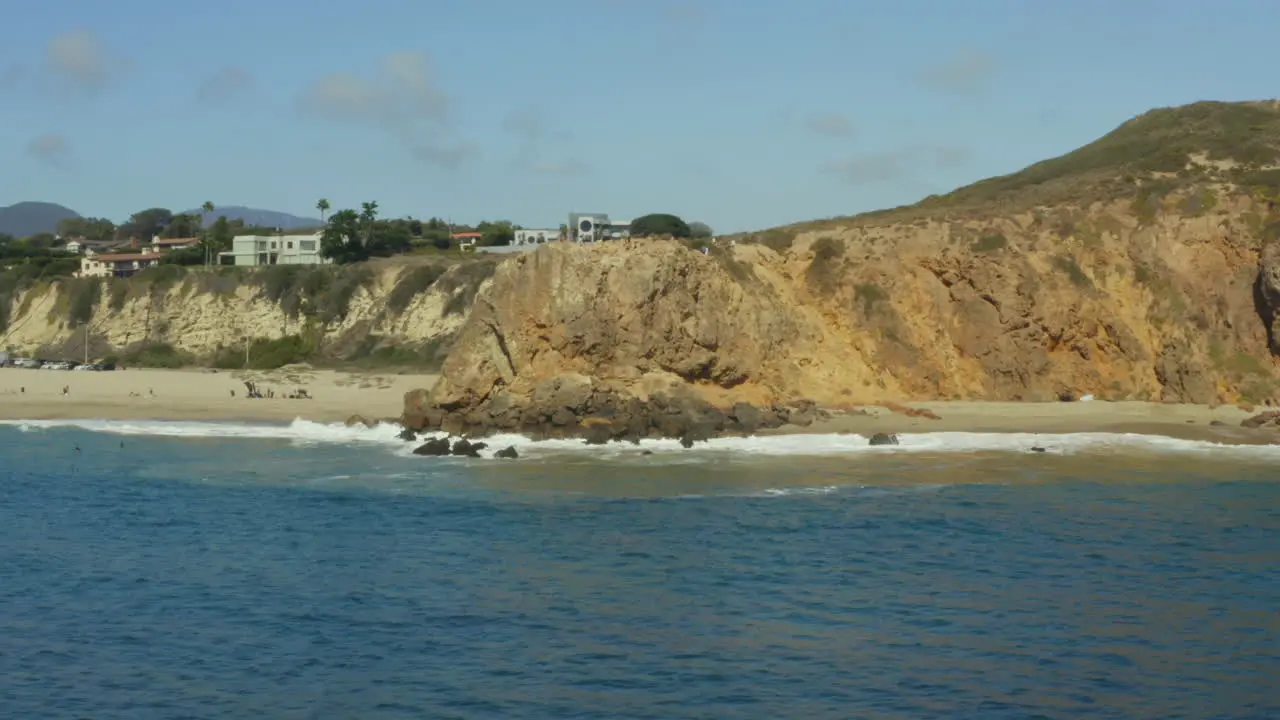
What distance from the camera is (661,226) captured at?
Result: 371 ft

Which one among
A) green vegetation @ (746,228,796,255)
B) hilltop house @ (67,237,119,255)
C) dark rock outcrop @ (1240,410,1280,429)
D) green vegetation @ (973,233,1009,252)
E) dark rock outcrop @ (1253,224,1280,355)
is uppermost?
hilltop house @ (67,237,119,255)

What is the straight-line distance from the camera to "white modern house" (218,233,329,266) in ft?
381

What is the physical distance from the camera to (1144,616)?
2422 cm

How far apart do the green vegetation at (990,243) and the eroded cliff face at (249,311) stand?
3268 cm

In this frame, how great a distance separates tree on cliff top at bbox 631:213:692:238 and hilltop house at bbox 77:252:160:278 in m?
41.6

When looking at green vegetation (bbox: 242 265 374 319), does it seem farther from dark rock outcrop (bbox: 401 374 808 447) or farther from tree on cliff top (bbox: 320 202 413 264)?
dark rock outcrop (bbox: 401 374 808 447)

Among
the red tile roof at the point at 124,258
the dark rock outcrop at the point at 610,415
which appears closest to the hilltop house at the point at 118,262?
the red tile roof at the point at 124,258

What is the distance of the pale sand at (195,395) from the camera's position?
6062 cm

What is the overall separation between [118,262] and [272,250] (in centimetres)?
1729

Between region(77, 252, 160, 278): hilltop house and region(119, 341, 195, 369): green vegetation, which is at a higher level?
region(77, 252, 160, 278): hilltop house

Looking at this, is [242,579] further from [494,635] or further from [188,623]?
[494,635]

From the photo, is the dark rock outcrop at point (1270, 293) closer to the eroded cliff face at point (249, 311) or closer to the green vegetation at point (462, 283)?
the eroded cliff face at point (249, 311)

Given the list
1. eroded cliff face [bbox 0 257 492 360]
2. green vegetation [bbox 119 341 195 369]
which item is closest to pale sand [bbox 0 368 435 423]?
green vegetation [bbox 119 341 195 369]

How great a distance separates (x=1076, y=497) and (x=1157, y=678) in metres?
16.2
